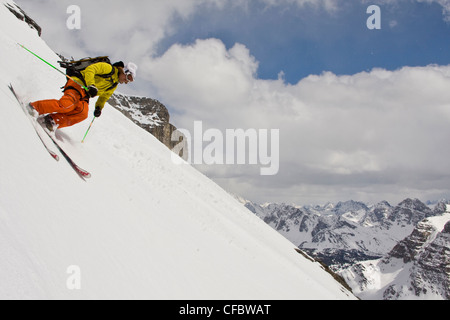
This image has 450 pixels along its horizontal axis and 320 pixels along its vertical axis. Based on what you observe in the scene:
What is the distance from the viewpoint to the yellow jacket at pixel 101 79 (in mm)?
8633

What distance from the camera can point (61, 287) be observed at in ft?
12.1

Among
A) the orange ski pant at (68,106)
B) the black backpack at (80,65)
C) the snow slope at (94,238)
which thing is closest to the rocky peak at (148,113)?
the black backpack at (80,65)

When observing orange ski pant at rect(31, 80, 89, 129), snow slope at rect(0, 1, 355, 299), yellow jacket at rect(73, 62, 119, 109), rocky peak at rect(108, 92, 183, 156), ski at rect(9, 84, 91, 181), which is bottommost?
snow slope at rect(0, 1, 355, 299)

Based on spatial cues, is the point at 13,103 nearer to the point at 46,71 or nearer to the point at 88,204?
the point at 88,204

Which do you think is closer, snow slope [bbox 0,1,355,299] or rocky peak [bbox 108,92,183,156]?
snow slope [bbox 0,1,355,299]

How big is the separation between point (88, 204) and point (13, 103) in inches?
119

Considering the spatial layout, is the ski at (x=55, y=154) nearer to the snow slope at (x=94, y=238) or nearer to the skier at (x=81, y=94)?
the snow slope at (x=94, y=238)

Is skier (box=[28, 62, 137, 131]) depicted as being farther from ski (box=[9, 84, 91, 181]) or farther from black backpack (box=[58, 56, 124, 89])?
ski (box=[9, 84, 91, 181])

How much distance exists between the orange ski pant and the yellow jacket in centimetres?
34

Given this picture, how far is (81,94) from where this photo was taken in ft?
28.2

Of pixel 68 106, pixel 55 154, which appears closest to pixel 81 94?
pixel 68 106

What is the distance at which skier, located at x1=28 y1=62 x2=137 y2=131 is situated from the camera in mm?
7949

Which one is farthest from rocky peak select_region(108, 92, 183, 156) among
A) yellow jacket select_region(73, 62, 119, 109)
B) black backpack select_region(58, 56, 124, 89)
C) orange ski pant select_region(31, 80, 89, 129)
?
orange ski pant select_region(31, 80, 89, 129)
